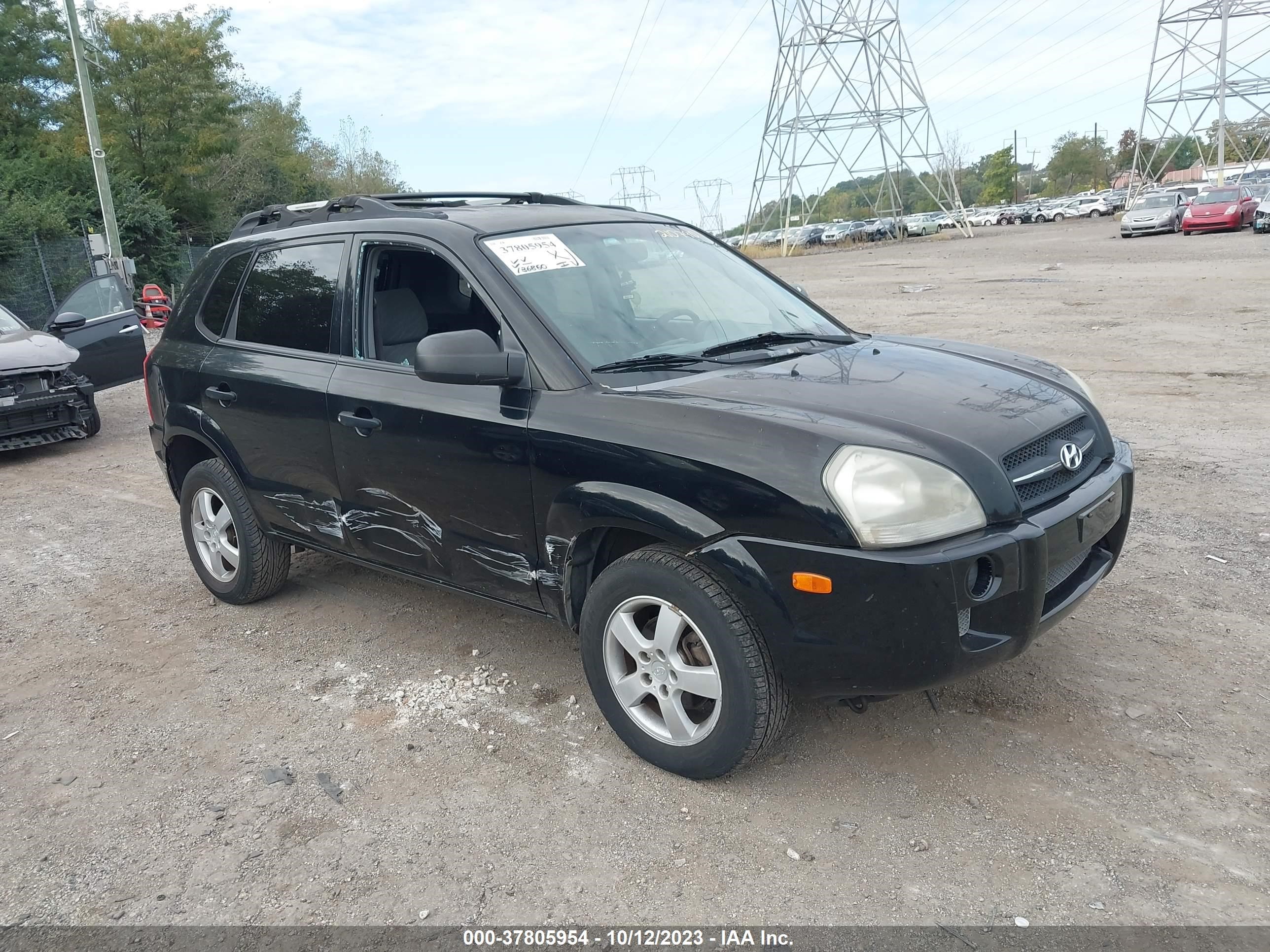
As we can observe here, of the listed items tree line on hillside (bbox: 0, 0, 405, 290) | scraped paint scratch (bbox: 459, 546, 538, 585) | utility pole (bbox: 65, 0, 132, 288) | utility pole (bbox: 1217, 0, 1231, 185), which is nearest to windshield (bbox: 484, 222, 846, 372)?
scraped paint scratch (bbox: 459, 546, 538, 585)

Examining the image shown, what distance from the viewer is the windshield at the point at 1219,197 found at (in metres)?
31.7

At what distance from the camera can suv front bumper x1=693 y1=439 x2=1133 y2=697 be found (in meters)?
2.74

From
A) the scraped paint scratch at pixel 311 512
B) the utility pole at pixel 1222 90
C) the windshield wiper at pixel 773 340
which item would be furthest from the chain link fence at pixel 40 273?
the utility pole at pixel 1222 90

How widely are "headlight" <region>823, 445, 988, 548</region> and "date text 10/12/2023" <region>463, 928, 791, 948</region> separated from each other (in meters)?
1.07

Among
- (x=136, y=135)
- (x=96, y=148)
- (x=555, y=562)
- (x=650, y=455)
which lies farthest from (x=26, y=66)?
(x=650, y=455)

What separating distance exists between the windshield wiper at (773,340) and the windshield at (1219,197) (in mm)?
33515

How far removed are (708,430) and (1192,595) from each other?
2.77m

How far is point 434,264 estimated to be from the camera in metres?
4.12

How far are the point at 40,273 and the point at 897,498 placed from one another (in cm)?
2523

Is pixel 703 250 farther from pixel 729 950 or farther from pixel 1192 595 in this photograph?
pixel 729 950

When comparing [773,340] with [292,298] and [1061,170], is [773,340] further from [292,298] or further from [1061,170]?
[1061,170]

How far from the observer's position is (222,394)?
477 cm

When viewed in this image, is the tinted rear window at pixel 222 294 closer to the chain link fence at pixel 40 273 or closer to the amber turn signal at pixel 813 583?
the amber turn signal at pixel 813 583

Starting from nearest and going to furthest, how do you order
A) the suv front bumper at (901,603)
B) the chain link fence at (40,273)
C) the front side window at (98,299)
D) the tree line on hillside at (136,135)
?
the suv front bumper at (901,603) → the front side window at (98,299) → the chain link fence at (40,273) → the tree line on hillside at (136,135)
